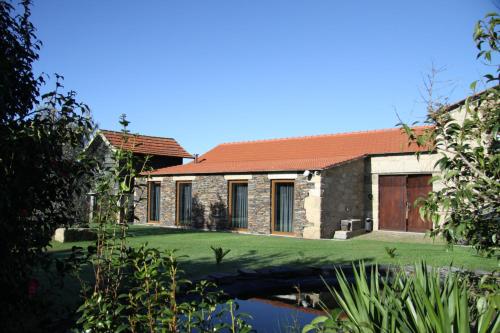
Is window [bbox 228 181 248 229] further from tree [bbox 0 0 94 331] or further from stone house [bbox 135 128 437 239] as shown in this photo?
tree [bbox 0 0 94 331]

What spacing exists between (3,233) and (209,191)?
16748 mm

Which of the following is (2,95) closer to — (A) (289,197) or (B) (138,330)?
(B) (138,330)

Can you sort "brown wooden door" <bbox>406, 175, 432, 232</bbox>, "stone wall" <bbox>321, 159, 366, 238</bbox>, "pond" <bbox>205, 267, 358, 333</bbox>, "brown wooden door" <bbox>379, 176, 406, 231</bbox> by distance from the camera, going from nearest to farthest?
"pond" <bbox>205, 267, 358, 333</bbox>, "stone wall" <bbox>321, 159, 366, 238</bbox>, "brown wooden door" <bbox>406, 175, 432, 232</bbox>, "brown wooden door" <bbox>379, 176, 406, 231</bbox>

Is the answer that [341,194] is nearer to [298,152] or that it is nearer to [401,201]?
[401,201]

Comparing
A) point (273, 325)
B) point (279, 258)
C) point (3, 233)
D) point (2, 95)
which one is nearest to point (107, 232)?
point (3, 233)

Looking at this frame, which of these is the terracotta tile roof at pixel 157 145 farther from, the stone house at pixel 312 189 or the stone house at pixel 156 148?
the stone house at pixel 312 189

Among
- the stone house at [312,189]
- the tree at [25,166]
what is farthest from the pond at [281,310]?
the stone house at [312,189]

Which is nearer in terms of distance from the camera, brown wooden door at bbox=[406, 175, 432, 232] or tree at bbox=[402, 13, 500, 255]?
tree at bbox=[402, 13, 500, 255]

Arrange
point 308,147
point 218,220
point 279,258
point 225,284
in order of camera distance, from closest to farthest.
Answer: point 225,284, point 279,258, point 218,220, point 308,147

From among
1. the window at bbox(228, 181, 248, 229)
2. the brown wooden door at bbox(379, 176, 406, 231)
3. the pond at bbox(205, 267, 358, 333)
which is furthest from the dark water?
the window at bbox(228, 181, 248, 229)

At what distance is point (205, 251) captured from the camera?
12.1 m

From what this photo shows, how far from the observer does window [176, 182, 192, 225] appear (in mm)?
21108

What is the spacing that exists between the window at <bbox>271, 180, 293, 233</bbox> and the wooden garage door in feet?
12.7

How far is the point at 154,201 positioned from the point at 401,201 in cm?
1213
